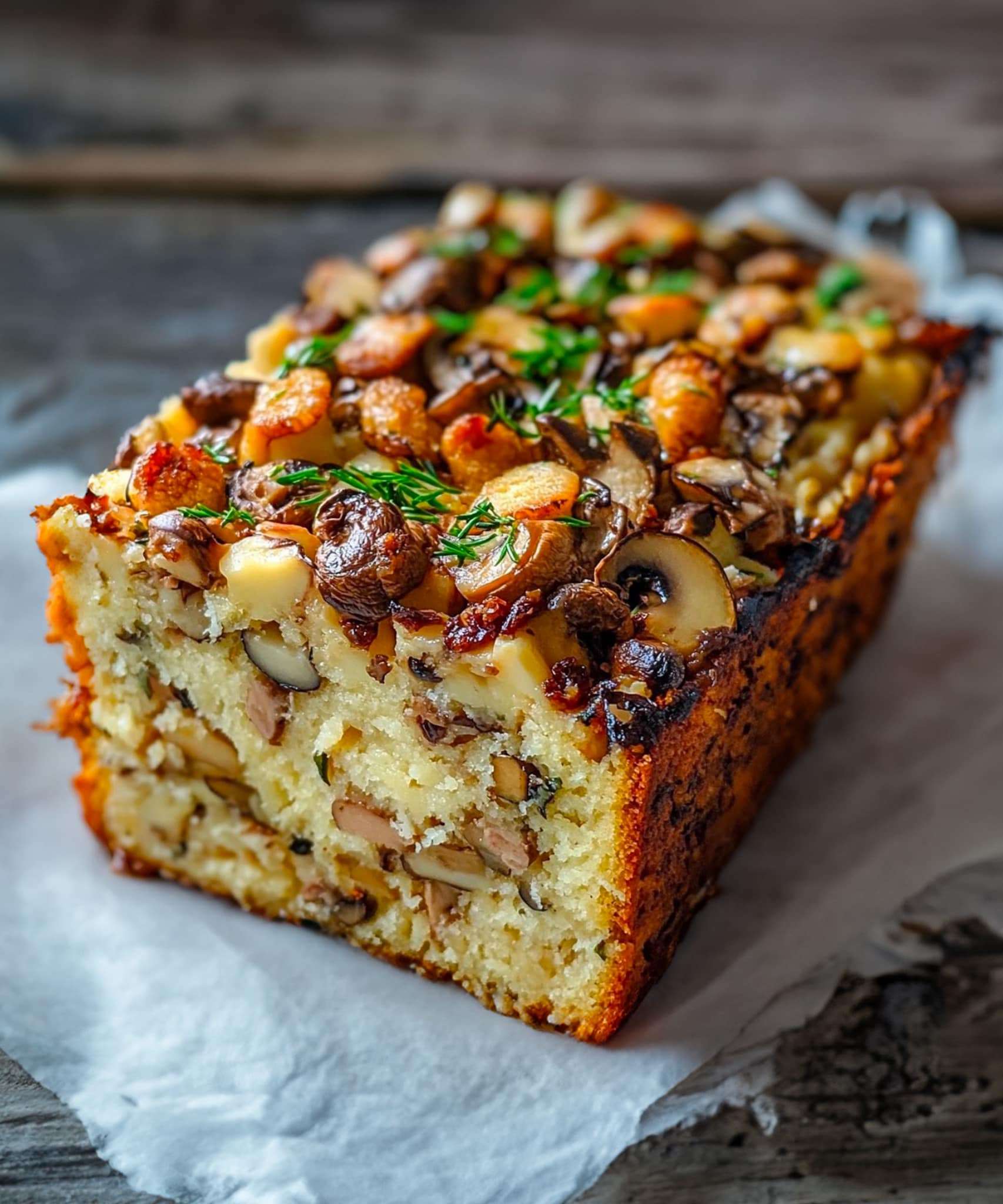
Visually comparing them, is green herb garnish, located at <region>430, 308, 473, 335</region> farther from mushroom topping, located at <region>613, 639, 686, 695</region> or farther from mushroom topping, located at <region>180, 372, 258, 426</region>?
mushroom topping, located at <region>613, 639, 686, 695</region>

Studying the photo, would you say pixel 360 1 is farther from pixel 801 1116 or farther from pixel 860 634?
pixel 801 1116

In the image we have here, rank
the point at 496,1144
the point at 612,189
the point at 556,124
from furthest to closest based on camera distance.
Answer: the point at 556,124 < the point at 612,189 < the point at 496,1144

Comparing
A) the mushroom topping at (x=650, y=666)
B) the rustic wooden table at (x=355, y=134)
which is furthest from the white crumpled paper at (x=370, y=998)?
the mushroom topping at (x=650, y=666)

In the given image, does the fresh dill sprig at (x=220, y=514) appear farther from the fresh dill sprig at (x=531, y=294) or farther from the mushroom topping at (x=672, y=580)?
the fresh dill sprig at (x=531, y=294)

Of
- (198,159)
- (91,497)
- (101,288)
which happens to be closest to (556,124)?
(198,159)

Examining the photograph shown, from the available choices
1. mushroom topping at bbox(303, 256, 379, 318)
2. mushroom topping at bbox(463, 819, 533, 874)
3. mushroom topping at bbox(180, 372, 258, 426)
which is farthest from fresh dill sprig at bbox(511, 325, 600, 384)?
mushroom topping at bbox(463, 819, 533, 874)
